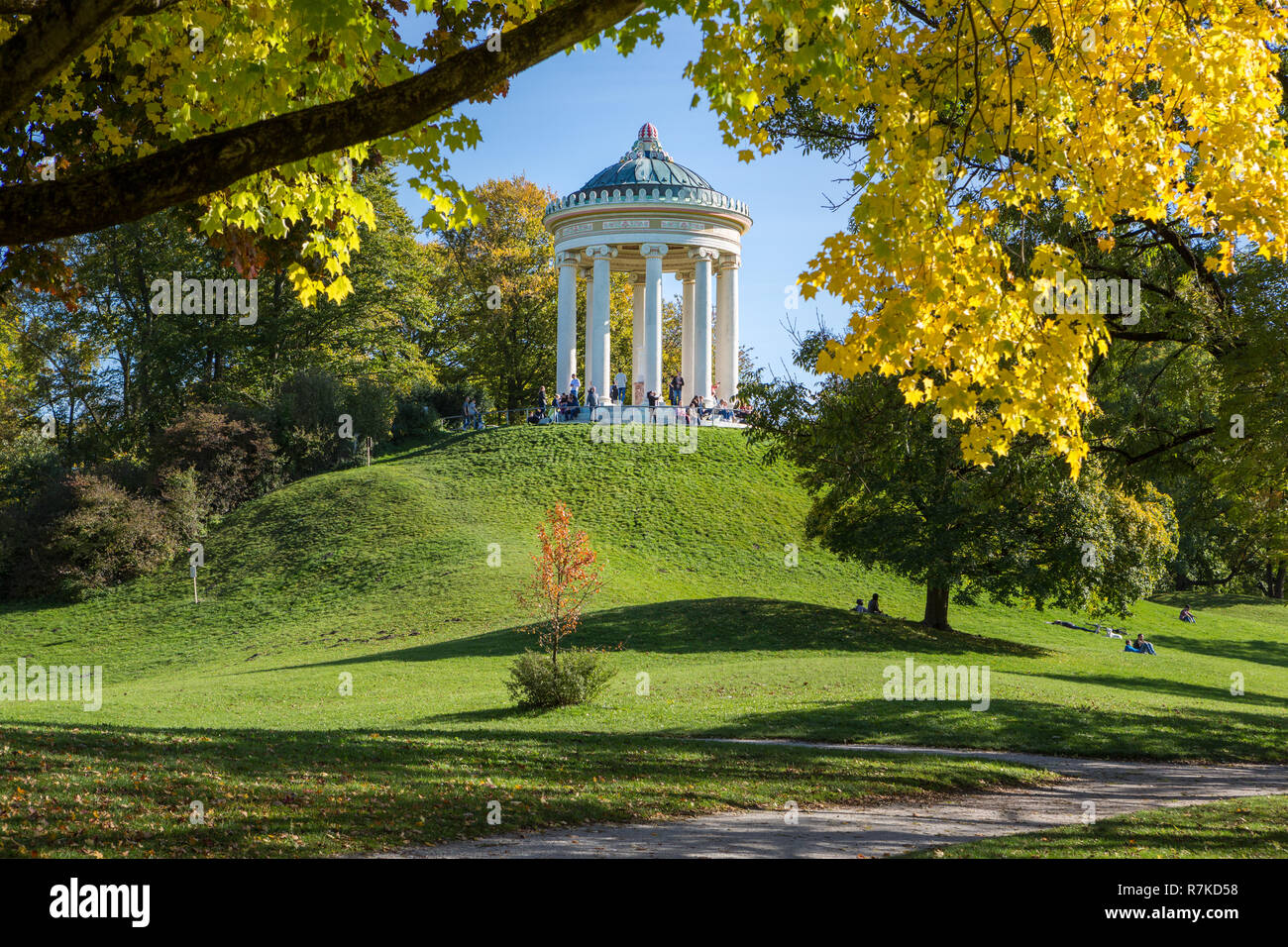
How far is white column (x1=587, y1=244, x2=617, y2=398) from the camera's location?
46250mm

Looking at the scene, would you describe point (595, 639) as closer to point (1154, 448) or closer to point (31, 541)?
point (1154, 448)

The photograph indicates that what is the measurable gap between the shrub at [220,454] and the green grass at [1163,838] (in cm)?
3496

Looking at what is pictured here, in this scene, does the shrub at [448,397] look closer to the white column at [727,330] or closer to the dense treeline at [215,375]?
the dense treeline at [215,375]

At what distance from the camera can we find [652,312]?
46469 mm

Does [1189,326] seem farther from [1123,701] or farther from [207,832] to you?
[207,832]

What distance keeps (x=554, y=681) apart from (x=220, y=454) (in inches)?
1084

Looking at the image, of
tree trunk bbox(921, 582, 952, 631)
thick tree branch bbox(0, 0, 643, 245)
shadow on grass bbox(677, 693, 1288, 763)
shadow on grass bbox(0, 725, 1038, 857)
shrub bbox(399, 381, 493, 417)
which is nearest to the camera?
thick tree branch bbox(0, 0, 643, 245)

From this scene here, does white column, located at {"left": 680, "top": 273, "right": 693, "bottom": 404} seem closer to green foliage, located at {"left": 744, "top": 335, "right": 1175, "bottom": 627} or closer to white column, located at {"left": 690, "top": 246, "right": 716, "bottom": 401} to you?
A: white column, located at {"left": 690, "top": 246, "right": 716, "bottom": 401}

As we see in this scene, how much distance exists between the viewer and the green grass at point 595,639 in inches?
563

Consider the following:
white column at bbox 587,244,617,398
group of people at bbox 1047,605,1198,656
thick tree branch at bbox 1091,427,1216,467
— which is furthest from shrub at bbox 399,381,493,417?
thick tree branch at bbox 1091,427,1216,467

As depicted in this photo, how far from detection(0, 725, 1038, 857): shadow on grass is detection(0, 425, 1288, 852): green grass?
13 centimetres

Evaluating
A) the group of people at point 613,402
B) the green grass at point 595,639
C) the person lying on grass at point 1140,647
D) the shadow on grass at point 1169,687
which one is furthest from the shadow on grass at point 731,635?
the group of people at point 613,402

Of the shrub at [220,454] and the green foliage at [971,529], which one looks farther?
the shrub at [220,454]

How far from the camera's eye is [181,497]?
35.8 metres
